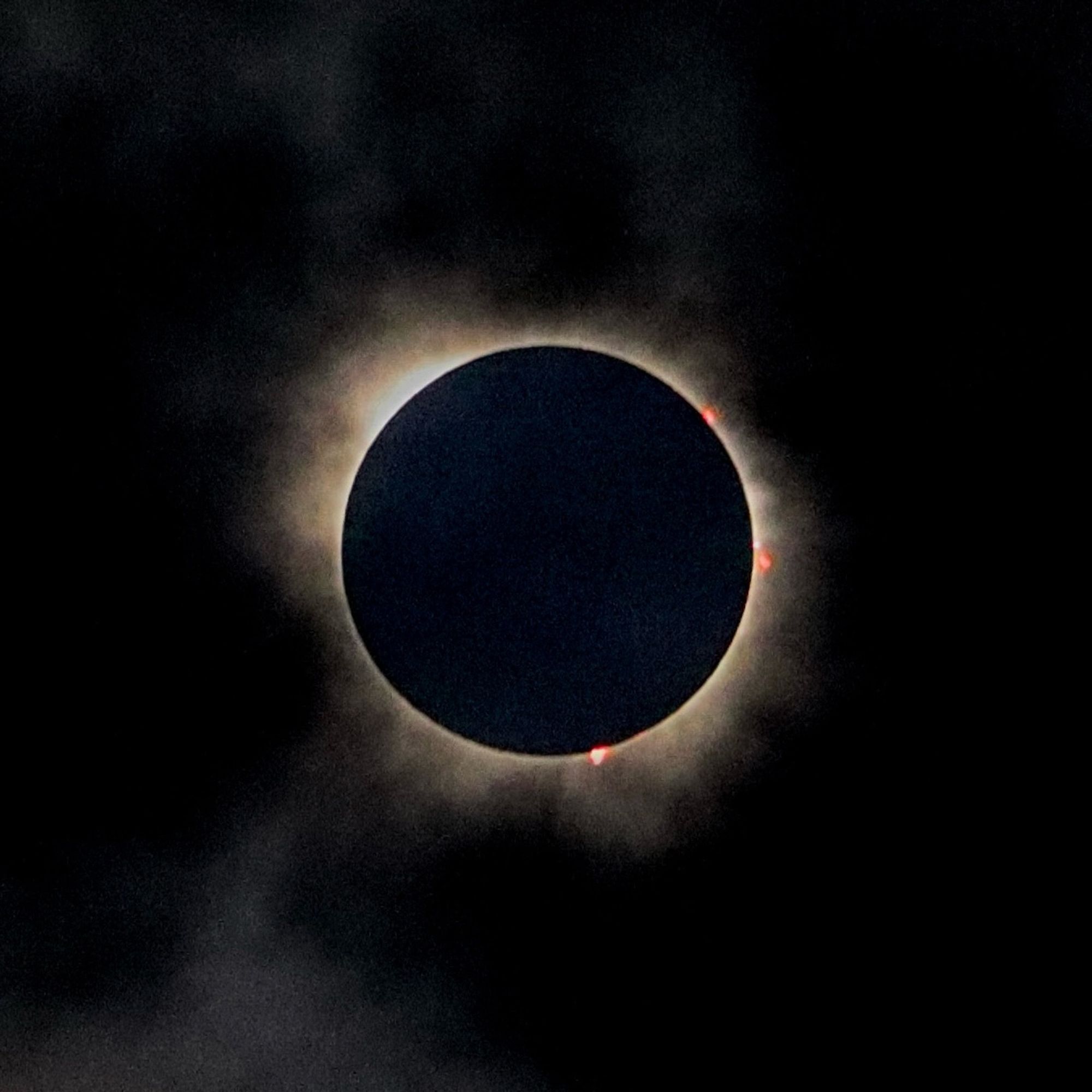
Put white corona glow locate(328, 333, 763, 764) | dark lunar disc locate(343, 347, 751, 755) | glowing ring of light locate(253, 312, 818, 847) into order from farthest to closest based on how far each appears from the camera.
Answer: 1. glowing ring of light locate(253, 312, 818, 847)
2. white corona glow locate(328, 333, 763, 764)
3. dark lunar disc locate(343, 347, 751, 755)

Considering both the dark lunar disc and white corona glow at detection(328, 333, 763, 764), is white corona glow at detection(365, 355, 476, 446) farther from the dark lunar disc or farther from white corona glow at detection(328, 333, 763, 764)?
the dark lunar disc

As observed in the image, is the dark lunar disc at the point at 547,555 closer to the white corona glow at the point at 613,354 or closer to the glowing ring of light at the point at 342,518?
the white corona glow at the point at 613,354

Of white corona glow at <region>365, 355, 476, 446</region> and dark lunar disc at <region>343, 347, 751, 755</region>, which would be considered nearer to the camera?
dark lunar disc at <region>343, 347, 751, 755</region>

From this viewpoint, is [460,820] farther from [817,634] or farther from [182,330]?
[182,330]

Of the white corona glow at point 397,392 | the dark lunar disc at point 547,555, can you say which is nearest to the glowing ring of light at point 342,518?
the white corona glow at point 397,392

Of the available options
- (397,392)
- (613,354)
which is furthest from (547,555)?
(397,392)

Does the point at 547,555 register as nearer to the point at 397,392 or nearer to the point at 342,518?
the point at 342,518

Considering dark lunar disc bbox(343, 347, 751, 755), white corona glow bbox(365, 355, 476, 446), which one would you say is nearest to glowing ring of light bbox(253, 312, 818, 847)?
white corona glow bbox(365, 355, 476, 446)
